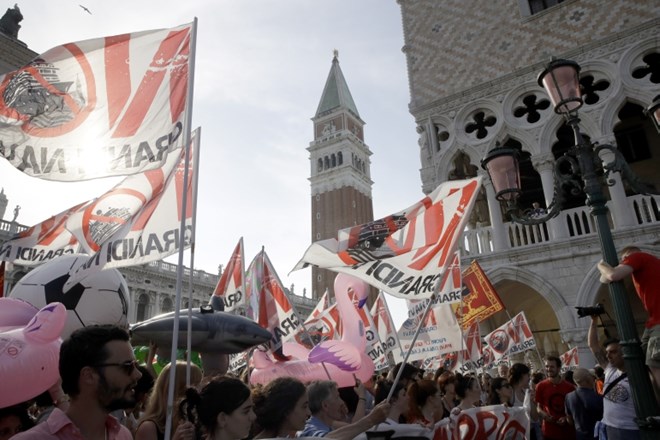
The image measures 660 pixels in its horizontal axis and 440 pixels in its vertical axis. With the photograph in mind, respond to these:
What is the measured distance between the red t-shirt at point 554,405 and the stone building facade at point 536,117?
5.38 meters

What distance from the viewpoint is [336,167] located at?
201 feet

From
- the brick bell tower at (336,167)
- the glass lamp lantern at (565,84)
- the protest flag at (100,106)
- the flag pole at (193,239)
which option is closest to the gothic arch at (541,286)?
the glass lamp lantern at (565,84)

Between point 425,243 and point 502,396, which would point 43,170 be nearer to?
point 425,243

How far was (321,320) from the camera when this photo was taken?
9.77 meters

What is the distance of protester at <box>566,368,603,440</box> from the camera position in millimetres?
5203

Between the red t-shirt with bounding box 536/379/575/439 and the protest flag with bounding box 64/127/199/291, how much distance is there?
491 cm

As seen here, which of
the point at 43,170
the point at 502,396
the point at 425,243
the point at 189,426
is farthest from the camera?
the point at 502,396

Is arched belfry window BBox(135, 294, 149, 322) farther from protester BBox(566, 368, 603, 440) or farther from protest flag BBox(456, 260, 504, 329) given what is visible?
protester BBox(566, 368, 603, 440)

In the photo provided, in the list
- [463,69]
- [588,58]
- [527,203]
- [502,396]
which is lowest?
[502,396]

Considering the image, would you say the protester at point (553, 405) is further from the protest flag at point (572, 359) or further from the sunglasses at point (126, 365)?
the sunglasses at point (126, 365)

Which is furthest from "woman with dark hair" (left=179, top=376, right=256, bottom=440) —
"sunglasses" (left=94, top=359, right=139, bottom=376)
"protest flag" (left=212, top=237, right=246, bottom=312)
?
"protest flag" (left=212, top=237, right=246, bottom=312)

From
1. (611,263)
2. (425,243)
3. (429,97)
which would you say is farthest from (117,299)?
(429,97)

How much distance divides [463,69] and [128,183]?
12.4m

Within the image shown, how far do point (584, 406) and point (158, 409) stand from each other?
15.7 feet
